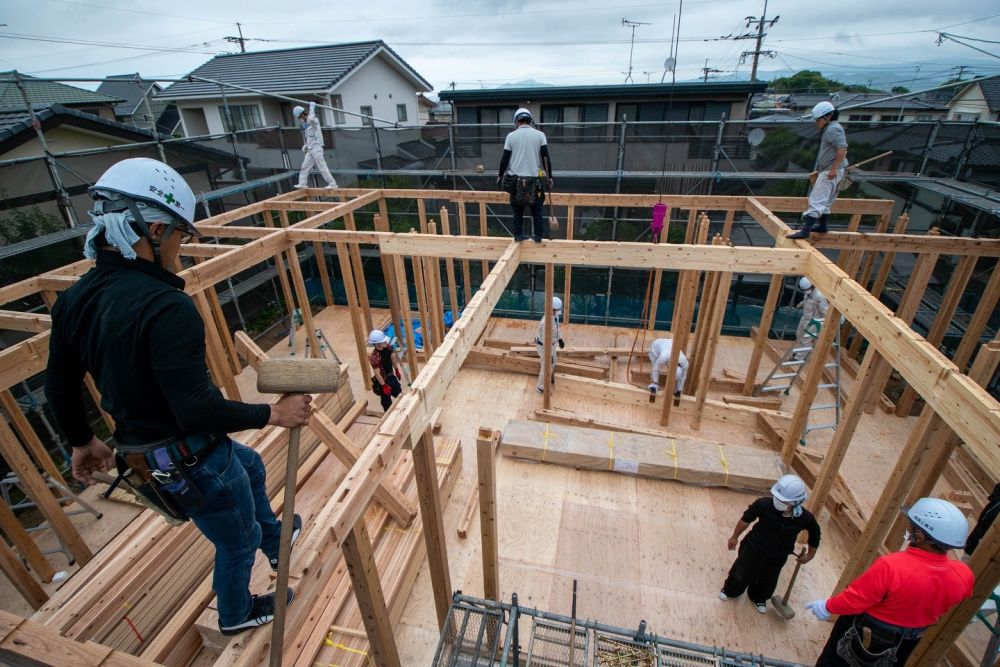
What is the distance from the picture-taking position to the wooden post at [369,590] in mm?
2281

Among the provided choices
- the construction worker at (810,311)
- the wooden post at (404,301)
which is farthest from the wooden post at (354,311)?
the construction worker at (810,311)

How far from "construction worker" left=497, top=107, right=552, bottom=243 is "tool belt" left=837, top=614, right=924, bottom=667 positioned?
4338mm

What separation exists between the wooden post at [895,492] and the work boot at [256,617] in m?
3.97

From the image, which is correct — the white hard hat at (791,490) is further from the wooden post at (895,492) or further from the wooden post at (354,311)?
the wooden post at (354,311)

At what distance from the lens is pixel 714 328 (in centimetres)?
570

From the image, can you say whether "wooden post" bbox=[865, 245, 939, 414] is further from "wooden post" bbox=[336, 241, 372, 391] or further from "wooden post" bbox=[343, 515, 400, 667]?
"wooden post" bbox=[336, 241, 372, 391]

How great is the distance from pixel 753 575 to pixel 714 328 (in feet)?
9.36

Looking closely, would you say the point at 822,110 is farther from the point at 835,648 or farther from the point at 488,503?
the point at 488,503

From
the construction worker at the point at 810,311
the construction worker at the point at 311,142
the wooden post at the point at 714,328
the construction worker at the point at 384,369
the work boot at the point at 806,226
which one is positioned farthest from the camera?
the construction worker at the point at 311,142

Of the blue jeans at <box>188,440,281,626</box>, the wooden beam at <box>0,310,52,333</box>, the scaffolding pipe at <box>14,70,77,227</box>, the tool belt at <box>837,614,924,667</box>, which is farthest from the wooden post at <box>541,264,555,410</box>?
the scaffolding pipe at <box>14,70,77,227</box>

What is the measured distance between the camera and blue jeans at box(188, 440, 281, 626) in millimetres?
1996

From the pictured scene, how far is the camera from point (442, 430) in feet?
21.3

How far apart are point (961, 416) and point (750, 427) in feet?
12.6

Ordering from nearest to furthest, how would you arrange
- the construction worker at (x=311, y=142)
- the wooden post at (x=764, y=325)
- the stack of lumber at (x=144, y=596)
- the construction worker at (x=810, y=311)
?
the stack of lumber at (x=144, y=596) → the wooden post at (x=764, y=325) → the construction worker at (x=810, y=311) → the construction worker at (x=311, y=142)
